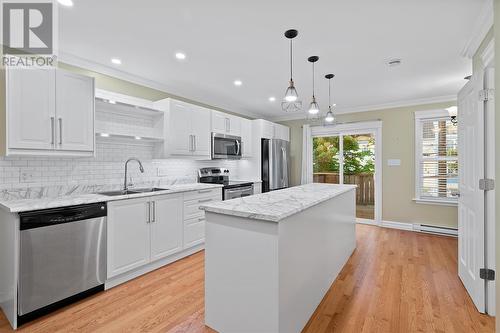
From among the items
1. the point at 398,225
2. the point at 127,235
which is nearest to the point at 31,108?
the point at 127,235

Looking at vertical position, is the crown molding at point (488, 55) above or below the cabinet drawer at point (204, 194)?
above

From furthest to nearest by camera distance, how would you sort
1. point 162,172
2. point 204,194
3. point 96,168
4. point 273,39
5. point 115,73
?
point 162,172
point 204,194
point 115,73
point 96,168
point 273,39

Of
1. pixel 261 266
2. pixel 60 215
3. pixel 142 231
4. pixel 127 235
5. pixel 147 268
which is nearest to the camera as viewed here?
pixel 261 266

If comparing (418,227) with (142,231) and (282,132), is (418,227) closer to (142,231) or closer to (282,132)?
(282,132)

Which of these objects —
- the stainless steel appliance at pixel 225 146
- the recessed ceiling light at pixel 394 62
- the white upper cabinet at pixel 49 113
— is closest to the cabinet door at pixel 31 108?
the white upper cabinet at pixel 49 113

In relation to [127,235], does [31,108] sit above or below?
above

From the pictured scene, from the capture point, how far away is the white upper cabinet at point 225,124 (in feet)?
13.7

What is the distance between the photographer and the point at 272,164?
16.8ft

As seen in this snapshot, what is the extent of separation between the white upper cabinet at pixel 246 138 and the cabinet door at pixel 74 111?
107 inches

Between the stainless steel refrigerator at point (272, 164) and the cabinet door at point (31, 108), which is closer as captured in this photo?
the cabinet door at point (31, 108)

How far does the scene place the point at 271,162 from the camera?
200 inches

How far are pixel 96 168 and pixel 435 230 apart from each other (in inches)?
223

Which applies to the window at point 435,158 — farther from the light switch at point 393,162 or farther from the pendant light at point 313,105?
the pendant light at point 313,105

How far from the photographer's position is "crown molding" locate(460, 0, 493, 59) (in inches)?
75.0
